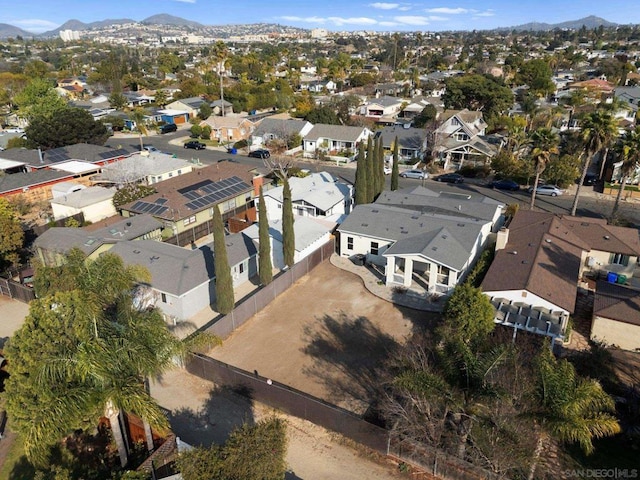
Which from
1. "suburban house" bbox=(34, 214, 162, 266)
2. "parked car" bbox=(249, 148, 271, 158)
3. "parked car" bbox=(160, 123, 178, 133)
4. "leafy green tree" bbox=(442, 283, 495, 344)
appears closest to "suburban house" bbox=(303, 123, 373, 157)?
"parked car" bbox=(249, 148, 271, 158)

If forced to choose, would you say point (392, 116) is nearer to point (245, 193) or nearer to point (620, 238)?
point (245, 193)

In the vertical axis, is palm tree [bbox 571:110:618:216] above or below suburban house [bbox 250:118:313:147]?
above

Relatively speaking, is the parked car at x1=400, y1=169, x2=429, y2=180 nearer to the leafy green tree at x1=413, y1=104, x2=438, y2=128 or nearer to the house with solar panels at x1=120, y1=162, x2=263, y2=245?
the house with solar panels at x1=120, y1=162, x2=263, y2=245

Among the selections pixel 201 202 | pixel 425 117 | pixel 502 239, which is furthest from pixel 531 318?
pixel 425 117

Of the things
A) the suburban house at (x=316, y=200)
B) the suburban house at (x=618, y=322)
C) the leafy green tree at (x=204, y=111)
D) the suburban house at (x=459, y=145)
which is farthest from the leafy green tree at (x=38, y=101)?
the suburban house at (x=618, y=322)

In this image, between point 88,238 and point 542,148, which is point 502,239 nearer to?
point 542,148

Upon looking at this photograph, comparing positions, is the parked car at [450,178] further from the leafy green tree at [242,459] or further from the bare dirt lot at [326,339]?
the leafy green tree at [242,459]

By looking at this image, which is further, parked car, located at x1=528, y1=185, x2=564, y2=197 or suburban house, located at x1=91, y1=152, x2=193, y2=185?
parked car, located at x1=528, y1=185, x2=564, y2=197
